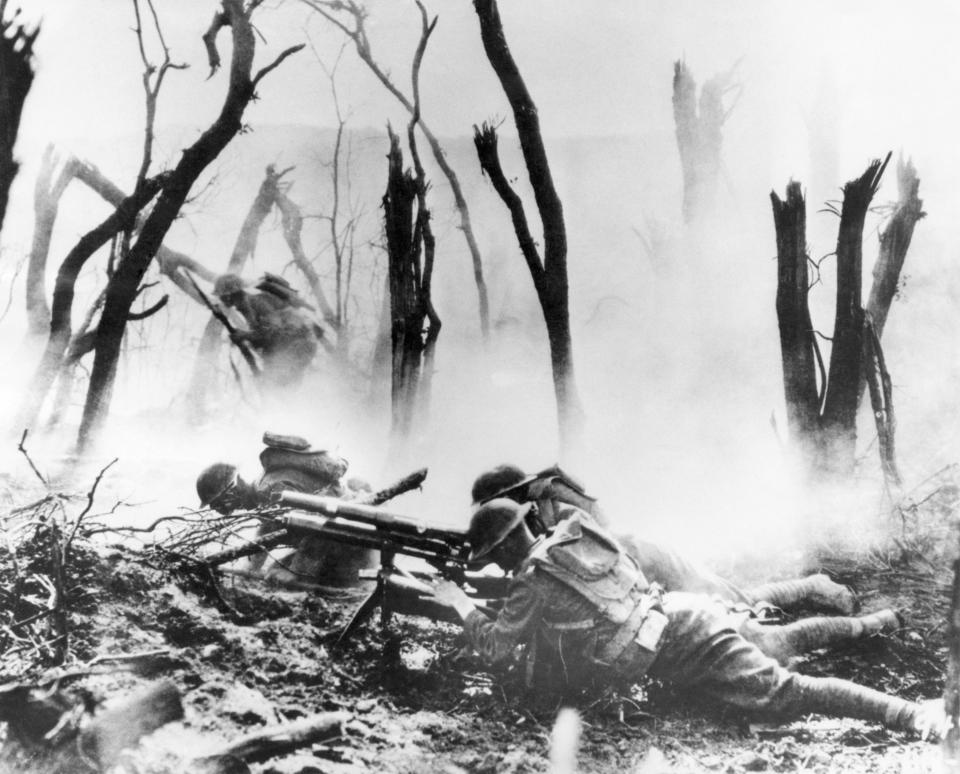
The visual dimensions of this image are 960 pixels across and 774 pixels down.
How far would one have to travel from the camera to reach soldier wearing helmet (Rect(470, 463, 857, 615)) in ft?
14.8

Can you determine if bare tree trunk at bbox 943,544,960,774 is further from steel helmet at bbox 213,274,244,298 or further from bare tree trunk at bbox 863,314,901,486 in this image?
steel helmet at bbox 213,274,244,298

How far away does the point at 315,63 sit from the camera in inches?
259

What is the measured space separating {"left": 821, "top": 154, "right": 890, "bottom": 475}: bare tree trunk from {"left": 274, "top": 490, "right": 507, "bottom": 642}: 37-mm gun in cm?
389

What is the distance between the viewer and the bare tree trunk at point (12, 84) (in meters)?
5.37

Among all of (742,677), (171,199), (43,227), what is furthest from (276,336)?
(742,677)

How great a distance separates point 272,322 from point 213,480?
3020 mm

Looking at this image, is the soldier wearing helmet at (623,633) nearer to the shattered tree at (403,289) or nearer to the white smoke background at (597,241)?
the white smoke background at (597,241)

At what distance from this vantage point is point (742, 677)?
11.3ft

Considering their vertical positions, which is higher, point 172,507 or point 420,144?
point 420,144

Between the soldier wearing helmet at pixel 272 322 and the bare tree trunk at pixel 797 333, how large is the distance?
17.9ft

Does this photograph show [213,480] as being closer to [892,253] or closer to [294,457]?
[294,457]

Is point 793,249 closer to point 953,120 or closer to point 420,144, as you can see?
point 953,120

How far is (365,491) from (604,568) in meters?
3.09

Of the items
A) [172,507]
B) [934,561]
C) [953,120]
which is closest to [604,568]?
[934,561]
